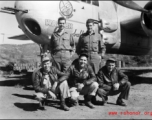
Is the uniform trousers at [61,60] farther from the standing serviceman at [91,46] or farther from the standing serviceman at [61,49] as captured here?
the standing serviceman at [91,46]

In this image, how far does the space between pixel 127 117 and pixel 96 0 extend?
641 centimetres

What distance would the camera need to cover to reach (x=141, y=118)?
3436mm

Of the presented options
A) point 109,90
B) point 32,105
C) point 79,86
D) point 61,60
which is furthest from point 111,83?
point 32,105

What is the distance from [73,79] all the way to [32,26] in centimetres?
354

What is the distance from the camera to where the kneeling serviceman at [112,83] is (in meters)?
4.39

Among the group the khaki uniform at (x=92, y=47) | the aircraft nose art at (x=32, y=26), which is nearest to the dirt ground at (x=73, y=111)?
the khaki uniform at (x=92, y=47)

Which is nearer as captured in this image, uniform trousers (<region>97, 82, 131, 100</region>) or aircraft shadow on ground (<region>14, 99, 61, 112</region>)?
aircraft shadow on ground (<region>14, 99, 61, 112</region>)

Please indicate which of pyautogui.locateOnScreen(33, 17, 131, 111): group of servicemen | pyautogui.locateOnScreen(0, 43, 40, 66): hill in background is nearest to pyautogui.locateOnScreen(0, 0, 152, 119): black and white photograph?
pyautogui.locateOnScreen(33, 17, 131, 111): group of servicemen

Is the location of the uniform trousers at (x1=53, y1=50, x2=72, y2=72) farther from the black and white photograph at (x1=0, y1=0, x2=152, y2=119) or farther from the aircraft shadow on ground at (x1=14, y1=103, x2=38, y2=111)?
the aircraft shadow on ground at (x1=14, y1=103, x2=38, y2=111)

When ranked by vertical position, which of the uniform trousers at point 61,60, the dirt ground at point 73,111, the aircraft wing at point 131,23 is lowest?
the dirt ground at point 73,111

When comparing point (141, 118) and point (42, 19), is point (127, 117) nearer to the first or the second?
point (141, 118)

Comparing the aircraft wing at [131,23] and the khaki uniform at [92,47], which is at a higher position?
the aircraft wing at [131,23]

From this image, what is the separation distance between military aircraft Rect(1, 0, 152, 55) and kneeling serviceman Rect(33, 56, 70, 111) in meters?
1.78

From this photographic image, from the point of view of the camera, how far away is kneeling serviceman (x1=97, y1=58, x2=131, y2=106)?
14.4 ft
